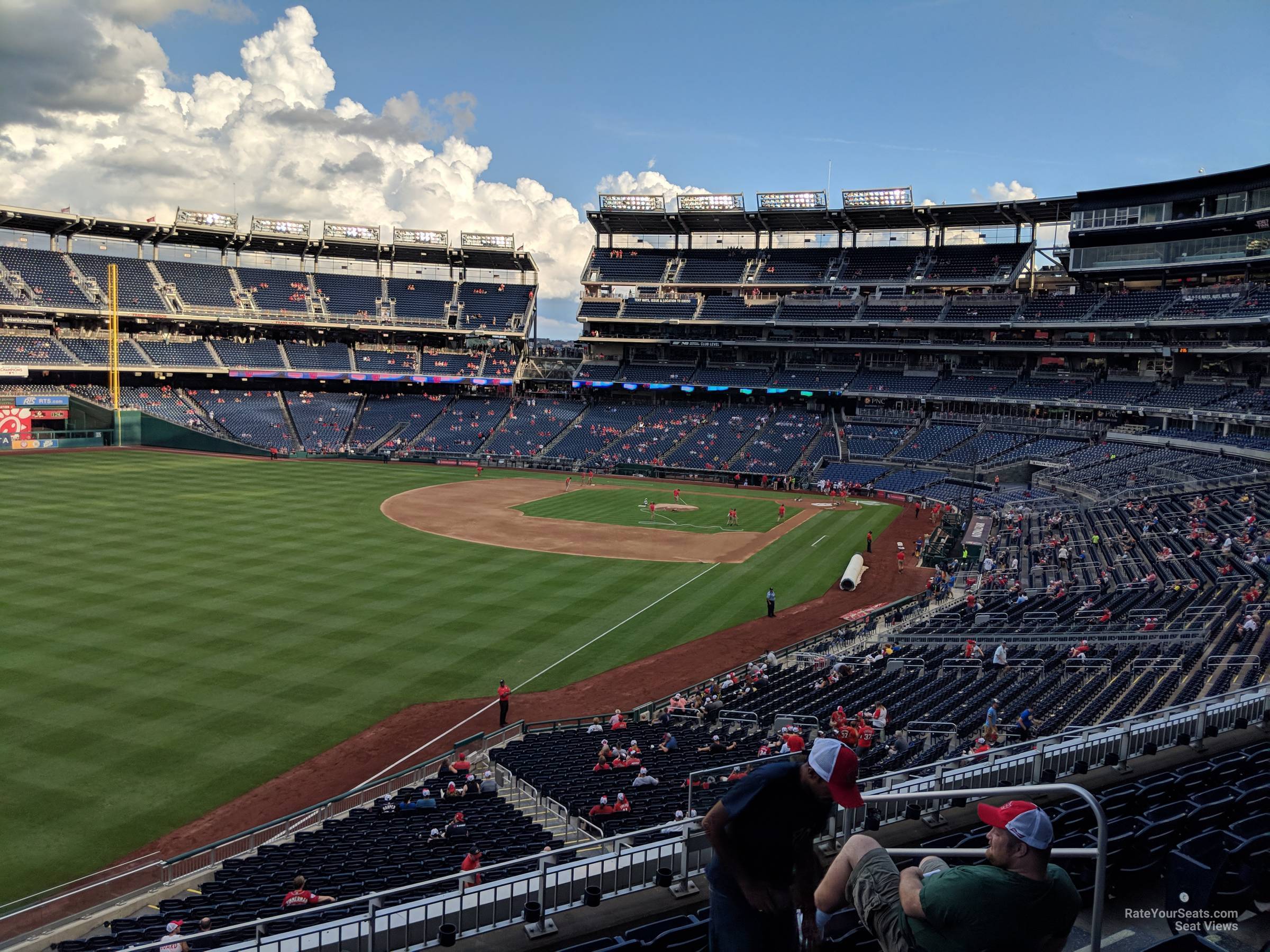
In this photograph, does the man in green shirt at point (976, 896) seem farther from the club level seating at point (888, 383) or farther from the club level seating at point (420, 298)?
the club level seating at point (420, 298)

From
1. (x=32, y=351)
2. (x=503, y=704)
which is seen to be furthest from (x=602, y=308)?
(x=503, y=704)

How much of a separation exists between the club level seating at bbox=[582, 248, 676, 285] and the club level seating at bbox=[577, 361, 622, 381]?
954 centimetres

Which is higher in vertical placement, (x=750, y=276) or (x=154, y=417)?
(x=750, y=276)

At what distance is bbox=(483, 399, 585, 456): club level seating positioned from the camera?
275 ft

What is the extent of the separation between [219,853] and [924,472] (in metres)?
60.2

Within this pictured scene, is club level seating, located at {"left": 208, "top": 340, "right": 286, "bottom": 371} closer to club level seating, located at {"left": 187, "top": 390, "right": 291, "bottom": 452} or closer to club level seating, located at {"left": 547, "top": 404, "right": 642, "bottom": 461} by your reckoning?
club level seating, located at {"left": 187, "top": 390, "right": 291, "bottom": 452}

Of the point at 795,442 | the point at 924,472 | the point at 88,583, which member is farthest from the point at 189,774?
the point at 795,442

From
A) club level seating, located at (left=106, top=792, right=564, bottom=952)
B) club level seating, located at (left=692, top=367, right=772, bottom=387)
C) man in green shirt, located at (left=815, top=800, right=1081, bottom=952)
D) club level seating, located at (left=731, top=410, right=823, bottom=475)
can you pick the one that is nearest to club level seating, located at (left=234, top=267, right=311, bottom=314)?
club level seating, located at (left=692, top=367, right=772, bottom=387)

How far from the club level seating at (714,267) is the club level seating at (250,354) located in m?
46.3

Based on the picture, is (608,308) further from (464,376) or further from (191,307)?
(191,307)

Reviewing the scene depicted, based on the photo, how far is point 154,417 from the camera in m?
80.8

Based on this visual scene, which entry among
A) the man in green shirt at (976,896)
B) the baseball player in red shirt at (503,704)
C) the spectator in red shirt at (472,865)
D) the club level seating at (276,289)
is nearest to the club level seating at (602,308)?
the club level seating at (276,289)

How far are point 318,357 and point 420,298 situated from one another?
1483 cm

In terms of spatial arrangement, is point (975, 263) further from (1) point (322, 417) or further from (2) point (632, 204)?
(1) point (322, 417)
